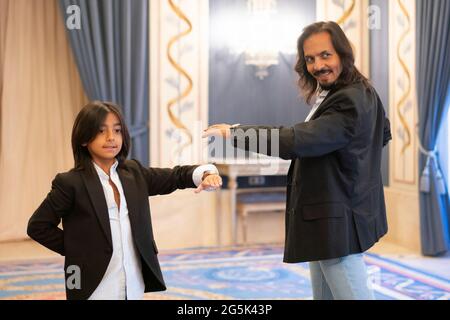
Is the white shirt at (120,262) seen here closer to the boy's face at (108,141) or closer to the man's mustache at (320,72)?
the boy's face at (108,141)

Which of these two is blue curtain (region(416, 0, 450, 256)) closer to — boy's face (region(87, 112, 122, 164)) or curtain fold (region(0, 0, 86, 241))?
curtain fold (region(0, 0, 86, 241))

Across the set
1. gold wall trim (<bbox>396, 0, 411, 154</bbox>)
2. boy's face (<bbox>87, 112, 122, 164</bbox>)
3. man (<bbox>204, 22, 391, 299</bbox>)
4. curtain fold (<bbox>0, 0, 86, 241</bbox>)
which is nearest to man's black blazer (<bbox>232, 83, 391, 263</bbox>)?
man (<bbox>204, 22, 391, 299</bbox>)

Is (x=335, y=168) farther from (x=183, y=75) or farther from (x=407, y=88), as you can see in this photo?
(x=407, y=88)

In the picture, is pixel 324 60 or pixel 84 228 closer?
pixel 84 228

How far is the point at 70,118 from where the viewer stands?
4832mm

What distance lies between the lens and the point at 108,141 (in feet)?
5.47

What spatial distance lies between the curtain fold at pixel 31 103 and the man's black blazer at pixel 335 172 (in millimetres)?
3396

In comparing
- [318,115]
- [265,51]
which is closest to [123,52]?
[265,51]

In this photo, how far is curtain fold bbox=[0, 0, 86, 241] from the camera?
464 cm

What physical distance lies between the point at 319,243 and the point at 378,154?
36 centimetres

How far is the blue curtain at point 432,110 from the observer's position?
13.6 ft

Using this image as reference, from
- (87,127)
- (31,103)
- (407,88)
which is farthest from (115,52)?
(87,127)

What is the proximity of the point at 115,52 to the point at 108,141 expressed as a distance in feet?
9.56
